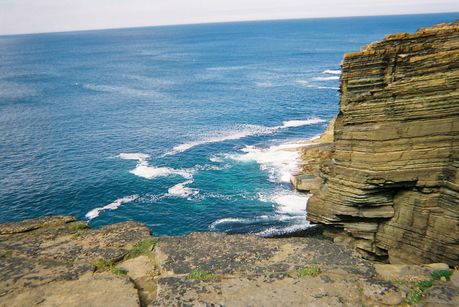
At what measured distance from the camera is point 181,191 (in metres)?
48.9

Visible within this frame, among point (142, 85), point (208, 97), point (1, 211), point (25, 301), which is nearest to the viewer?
point (25, 301)

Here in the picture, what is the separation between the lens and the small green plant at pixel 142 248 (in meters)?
14.1

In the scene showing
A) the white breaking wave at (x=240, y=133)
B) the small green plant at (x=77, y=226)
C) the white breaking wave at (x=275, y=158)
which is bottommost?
the white breaking wave at (x=275, y=158)

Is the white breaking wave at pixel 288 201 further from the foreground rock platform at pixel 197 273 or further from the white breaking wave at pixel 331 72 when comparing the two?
the white breaking wave at pixel 331 72

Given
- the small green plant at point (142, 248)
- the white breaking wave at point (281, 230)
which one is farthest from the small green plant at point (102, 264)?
the white breaking wave at point (281, 230)

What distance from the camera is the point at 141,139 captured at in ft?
220

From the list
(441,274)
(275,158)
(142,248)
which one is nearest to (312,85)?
(275,158)

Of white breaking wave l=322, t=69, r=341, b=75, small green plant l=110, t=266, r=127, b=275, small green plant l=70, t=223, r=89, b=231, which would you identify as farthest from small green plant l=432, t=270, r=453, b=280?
white breaking wave l=322, t=69, r=341, b=75

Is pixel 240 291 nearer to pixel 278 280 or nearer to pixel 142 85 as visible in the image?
pixel 278 280

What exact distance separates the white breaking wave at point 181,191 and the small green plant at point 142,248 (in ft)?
108

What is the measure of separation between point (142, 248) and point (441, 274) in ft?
32.9

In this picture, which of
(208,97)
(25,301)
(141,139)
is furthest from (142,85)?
(25,301)

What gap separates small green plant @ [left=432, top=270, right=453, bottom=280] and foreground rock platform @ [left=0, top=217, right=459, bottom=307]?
13cm

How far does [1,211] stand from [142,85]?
7298cm
